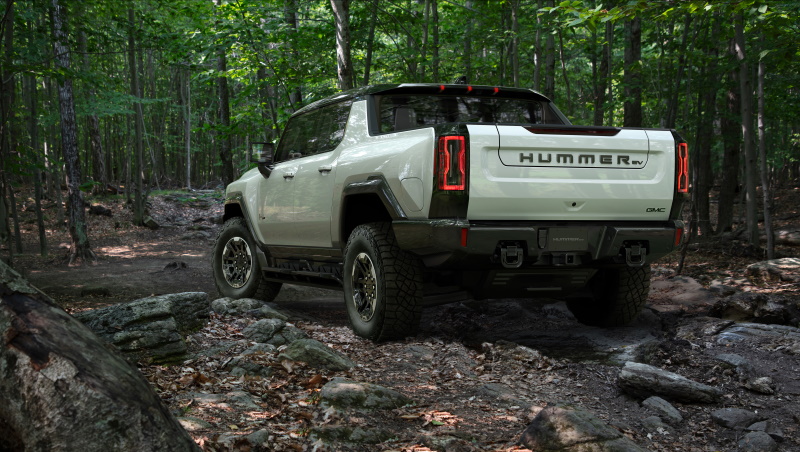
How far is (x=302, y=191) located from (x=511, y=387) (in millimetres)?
3083

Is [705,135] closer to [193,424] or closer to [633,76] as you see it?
[633,76]

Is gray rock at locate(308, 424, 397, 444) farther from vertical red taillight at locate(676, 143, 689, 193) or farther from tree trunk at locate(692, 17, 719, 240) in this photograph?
tree trunk at locate(692, 17, 719, 240)

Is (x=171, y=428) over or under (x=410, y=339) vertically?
over

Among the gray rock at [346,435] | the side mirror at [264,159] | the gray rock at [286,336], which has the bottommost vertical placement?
the gray rock at [346,435]

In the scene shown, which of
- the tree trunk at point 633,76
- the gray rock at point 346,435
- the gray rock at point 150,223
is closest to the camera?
the gray rock at point 346,435

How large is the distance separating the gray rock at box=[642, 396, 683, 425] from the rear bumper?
47.8 inches

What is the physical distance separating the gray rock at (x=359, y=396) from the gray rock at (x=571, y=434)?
0.84m

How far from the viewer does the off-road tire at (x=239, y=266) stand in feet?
24.8

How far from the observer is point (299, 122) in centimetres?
719

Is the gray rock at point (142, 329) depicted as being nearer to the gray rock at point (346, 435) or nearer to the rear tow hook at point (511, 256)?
the gray rock at point (346, 435)

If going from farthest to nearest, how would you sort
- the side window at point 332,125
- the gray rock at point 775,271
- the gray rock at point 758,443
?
the gray rock at point 775,271, the side window at point 332,125, the gray rock at point 758,443

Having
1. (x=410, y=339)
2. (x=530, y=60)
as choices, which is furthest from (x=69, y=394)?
(x=530, y=60)

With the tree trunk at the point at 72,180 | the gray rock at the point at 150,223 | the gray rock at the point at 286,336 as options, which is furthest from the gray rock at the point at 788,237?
the gray rock at the point at 150,223

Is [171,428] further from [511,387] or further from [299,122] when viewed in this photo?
[299,122]
